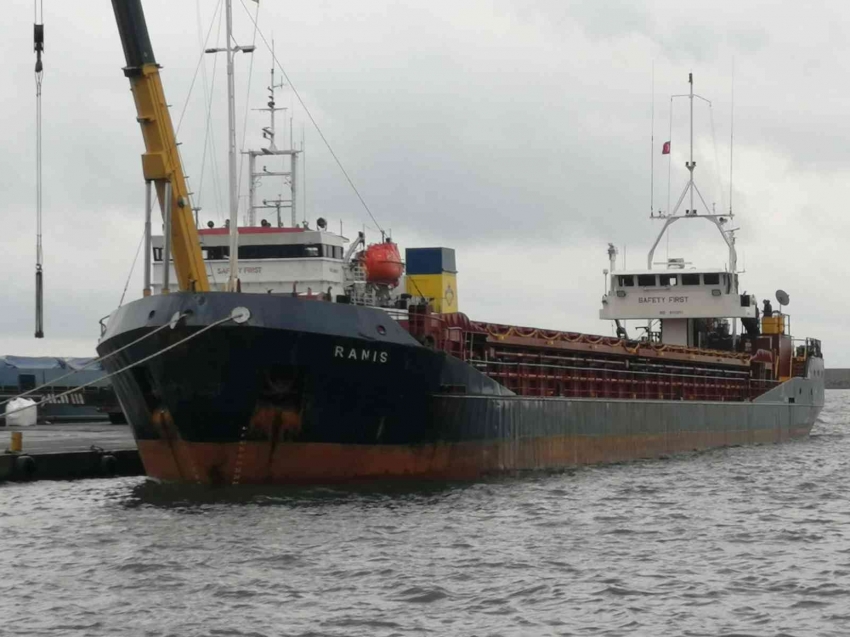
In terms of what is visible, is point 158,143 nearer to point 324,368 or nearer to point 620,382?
point 324,368

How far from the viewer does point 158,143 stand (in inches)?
857

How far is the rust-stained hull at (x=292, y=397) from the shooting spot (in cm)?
1994

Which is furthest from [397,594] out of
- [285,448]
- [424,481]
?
[424,481]

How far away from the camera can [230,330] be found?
777 inches

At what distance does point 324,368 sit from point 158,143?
471 centimetres

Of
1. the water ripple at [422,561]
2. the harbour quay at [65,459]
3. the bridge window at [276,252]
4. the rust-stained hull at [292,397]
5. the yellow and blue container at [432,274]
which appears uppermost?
the bridge window at [276,252]

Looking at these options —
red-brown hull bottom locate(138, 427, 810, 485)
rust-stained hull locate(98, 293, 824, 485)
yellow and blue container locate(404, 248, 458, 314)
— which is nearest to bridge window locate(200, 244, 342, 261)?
yellow and blue container locate(404, 248, 458, 314)

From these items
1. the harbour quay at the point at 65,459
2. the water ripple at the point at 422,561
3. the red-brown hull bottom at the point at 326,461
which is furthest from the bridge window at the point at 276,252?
the water ripple at the point at 422,561

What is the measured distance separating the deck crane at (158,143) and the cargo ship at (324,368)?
0.02 metres

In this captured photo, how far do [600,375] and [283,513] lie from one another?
14.2 m

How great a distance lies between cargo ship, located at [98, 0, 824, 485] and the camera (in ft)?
65.7

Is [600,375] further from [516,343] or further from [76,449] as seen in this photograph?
[76,449]

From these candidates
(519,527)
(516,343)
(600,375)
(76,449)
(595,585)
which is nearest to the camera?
(595,585)

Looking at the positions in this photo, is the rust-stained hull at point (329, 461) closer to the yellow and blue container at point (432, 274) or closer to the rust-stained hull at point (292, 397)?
the rust-stained hull at point (292, 397)
